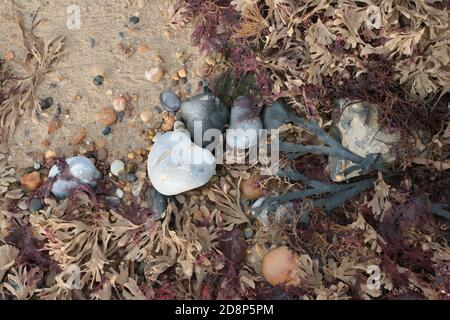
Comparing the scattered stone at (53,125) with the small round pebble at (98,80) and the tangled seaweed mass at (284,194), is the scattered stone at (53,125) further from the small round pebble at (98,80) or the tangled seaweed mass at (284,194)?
the small round pebble at (98,80)

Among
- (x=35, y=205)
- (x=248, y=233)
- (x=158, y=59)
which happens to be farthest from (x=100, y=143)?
(x=248, y=233)

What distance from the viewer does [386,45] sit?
8.74ft

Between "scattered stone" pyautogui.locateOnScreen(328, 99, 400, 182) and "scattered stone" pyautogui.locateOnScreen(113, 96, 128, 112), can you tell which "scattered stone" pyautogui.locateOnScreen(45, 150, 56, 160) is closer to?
"scattered stone" pyautogui.locateOnScreen(113, 96, 128, 112)

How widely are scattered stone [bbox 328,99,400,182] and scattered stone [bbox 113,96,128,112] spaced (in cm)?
127

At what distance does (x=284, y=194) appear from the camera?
110 inches

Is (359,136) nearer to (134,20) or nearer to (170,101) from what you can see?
(170,101)

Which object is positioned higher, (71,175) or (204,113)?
(204,113)

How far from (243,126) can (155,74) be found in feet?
2.08

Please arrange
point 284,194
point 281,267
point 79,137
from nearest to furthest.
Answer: point 281,267
point 284,194
point 79,137

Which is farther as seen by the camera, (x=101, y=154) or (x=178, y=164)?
(x=101, y=154)

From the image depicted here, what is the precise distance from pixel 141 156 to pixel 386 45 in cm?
154

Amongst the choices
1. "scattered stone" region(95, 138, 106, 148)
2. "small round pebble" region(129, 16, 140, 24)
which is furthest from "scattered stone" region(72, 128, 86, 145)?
"small round pebble" region(129, 16, 140, 24)

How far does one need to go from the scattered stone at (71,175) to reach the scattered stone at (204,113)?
2.09 feet
